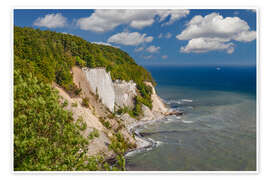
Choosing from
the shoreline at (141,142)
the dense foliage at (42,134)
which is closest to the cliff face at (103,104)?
the shoreline at (141,142)

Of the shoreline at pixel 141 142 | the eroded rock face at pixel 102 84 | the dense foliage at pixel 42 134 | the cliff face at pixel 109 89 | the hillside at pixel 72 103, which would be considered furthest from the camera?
the cliff face at pixel 109 89

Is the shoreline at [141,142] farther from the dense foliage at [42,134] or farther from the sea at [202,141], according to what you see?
the dense foliage at [42,134]

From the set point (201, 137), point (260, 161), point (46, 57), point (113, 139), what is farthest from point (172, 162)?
point (46, 57)

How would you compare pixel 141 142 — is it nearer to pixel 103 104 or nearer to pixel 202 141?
pixel 202 141

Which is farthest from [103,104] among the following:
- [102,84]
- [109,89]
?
[109,89]

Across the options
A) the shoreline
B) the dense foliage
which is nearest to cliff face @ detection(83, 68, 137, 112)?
the shoreline

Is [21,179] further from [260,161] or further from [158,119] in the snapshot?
[158,119]
